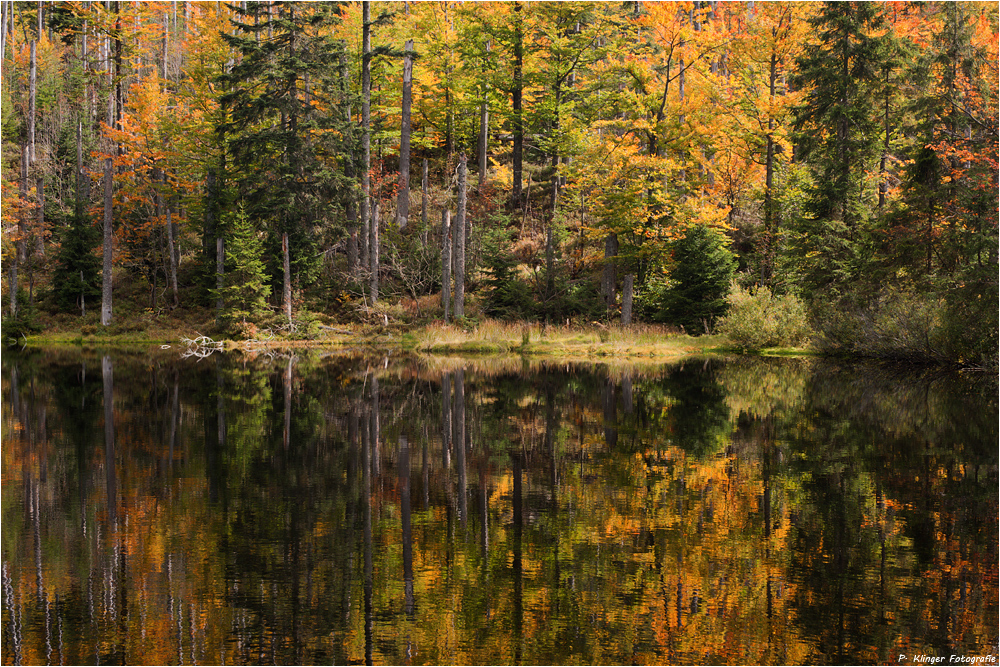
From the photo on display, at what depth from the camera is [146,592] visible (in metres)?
5.77

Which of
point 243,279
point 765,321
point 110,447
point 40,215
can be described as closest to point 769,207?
point 765,321

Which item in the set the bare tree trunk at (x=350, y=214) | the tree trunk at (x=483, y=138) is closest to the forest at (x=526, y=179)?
the tree trunk at (x=483, y=138)

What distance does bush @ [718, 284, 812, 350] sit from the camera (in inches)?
1192

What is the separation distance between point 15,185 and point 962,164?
152 feet

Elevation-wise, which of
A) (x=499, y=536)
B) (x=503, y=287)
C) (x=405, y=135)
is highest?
(x=405, y=135)

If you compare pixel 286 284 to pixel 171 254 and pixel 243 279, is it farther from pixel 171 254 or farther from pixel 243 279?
pixel 171 254

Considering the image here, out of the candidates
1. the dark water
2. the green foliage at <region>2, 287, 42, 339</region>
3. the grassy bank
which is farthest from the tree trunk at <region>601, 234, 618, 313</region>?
the green foliage at <region>2, 287, 42, 339</region>

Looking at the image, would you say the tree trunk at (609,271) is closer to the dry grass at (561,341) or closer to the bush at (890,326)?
the dry grass at (561,341)

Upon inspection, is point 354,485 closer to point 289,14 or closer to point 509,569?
point 509,569

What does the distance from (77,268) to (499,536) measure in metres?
39.8

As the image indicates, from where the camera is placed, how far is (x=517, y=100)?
43.3 m

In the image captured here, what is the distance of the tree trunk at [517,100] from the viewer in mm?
41469

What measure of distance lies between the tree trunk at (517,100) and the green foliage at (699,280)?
1278 centimetres

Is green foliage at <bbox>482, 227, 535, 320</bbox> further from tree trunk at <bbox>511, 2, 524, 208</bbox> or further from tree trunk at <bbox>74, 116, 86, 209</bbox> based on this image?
tree trunk at <bbox>74, 116, 86, 209</bbox>
